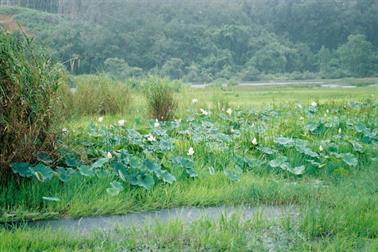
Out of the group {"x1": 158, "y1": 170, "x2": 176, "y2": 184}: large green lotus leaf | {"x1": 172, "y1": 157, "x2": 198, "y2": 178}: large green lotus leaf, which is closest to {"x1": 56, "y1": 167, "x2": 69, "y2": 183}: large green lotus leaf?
{"x1": 158, "y1": 170, "x2": 176, "y2": 184}: large green lotus leaf

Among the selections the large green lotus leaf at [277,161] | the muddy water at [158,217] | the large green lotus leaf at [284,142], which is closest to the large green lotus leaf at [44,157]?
the muddy water at [158,217]

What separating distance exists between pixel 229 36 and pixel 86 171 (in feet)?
31.7

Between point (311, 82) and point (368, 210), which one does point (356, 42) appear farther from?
point (368, 210)

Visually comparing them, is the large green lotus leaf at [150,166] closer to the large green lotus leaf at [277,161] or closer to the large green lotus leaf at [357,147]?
the large green lotus leaf at [277,161]

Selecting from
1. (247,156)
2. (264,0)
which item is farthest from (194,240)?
(264,0)

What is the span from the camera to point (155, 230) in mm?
1654

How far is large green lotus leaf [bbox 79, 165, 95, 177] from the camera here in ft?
7.04

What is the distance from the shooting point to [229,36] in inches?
451

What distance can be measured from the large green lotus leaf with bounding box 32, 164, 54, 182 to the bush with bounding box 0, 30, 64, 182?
103 mm

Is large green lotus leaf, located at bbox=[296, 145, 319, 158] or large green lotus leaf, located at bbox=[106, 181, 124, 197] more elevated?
large green lotus leaf, located at bbox=[296, 145, 319, 158]

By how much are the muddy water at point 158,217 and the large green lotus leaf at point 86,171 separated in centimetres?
32

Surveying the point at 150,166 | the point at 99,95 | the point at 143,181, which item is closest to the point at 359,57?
the point at 99,95

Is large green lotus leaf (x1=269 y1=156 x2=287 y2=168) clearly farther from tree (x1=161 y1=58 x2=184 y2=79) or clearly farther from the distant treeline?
tree (x1=161 y1=58 x2=184 y2=79)

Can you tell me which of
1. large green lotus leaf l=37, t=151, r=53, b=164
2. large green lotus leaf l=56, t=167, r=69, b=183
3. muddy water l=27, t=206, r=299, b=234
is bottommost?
muddy water l=27, t=206, r=299, b=234
